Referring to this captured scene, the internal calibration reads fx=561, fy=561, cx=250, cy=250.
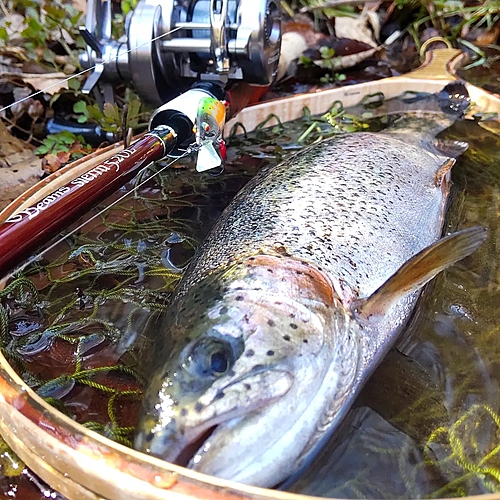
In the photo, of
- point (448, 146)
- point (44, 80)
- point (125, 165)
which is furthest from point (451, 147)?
point (44, 80)

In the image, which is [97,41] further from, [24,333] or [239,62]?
[24,333]

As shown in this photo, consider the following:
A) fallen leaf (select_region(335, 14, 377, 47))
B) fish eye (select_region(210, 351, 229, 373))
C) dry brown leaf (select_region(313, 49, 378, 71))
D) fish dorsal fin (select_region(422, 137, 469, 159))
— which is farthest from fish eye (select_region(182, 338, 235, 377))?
fallen leaf (select_region(335, 14, 377, 47))

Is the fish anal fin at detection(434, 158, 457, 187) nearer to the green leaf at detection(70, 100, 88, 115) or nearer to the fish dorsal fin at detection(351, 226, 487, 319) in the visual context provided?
the fish dorsal fin at detection(351, 226, 487, 319)

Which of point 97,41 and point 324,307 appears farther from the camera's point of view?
point 97,41

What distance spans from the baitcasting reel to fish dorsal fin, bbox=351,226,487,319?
1.12 metres

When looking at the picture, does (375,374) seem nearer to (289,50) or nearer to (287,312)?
(287,312)

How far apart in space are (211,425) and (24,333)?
2.11 ft

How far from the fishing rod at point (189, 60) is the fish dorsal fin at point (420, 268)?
722 millimetres

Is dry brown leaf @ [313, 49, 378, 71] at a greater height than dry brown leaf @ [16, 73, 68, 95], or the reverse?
dry brown leaf @ [16, 73, 68, 95]

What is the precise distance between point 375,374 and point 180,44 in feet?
4.48

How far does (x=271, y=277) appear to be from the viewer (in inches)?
48.6

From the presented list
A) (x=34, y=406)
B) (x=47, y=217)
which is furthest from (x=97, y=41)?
(x=34, y=406)

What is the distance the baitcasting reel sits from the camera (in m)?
2.00

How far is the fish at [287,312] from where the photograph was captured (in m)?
0.99
